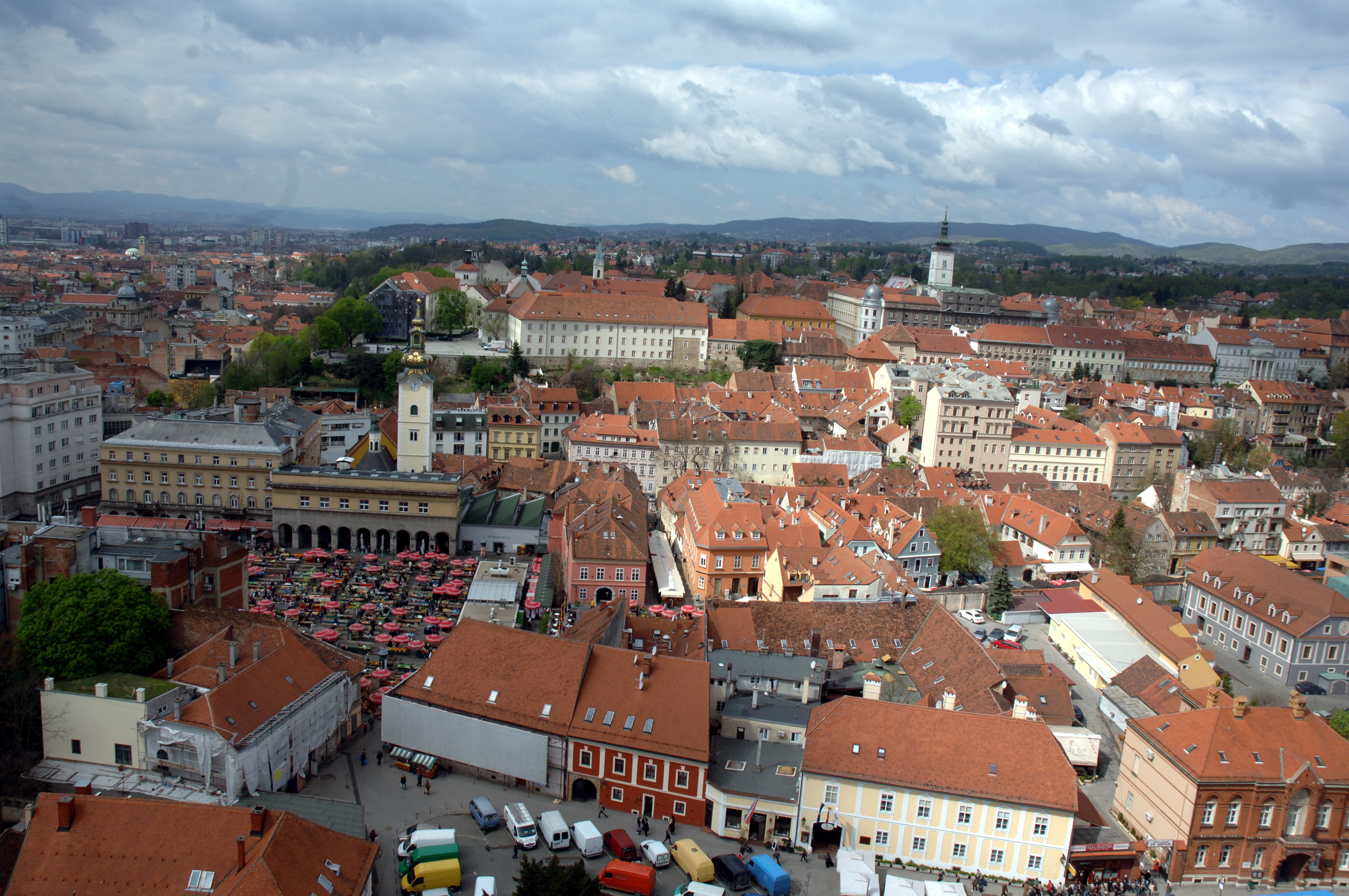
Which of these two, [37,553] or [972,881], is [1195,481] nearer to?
[972,881]

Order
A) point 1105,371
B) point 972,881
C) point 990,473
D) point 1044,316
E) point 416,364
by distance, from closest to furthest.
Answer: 1. point 972,881
2. point 416,364
3. point 990,473
4. point 1105,371
5. point 1044,316

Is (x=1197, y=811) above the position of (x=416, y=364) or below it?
below

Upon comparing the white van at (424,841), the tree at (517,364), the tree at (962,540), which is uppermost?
the tree at (517,364)

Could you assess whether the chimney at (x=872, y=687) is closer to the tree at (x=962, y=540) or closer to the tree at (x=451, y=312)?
the tree at (x=962, y=540)

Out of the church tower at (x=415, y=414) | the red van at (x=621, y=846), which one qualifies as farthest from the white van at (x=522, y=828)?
the church tower at (x=415, y=414)

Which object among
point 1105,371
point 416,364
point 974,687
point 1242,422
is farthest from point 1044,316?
point 974,687

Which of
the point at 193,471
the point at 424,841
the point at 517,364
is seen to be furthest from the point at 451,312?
the point at 424,841
